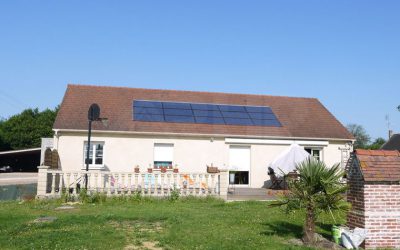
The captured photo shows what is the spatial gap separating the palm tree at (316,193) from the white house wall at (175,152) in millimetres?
11584

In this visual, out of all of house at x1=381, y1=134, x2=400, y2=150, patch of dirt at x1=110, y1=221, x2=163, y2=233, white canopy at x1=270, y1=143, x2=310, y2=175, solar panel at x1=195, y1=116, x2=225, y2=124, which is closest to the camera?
patch of dirt at x1=110, y1=221, x2=163, y2=233

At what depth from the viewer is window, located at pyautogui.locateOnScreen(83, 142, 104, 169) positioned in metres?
18.5

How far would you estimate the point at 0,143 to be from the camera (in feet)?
147

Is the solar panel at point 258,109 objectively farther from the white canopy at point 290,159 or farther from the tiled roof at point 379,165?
the tiled roof at point 379,165

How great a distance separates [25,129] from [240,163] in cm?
3741

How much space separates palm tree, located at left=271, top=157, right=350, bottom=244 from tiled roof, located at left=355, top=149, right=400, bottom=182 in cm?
49

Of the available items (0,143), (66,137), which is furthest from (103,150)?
(0,143)

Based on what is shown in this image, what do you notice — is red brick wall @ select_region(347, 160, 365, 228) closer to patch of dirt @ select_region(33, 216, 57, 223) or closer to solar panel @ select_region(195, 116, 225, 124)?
patch of dirt @ select_region(33, 216, 57, 223)

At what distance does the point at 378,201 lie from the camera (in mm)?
7918

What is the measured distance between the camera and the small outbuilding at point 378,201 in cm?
784

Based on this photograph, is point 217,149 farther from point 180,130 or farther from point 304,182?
point 304,182

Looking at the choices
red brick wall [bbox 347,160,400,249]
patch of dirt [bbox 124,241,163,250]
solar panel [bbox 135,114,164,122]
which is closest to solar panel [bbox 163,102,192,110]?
solar panel [bbox 135,114,164,122]

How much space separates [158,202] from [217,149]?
664cm

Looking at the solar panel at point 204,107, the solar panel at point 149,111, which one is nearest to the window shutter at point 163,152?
the solar panel at point 149,111
